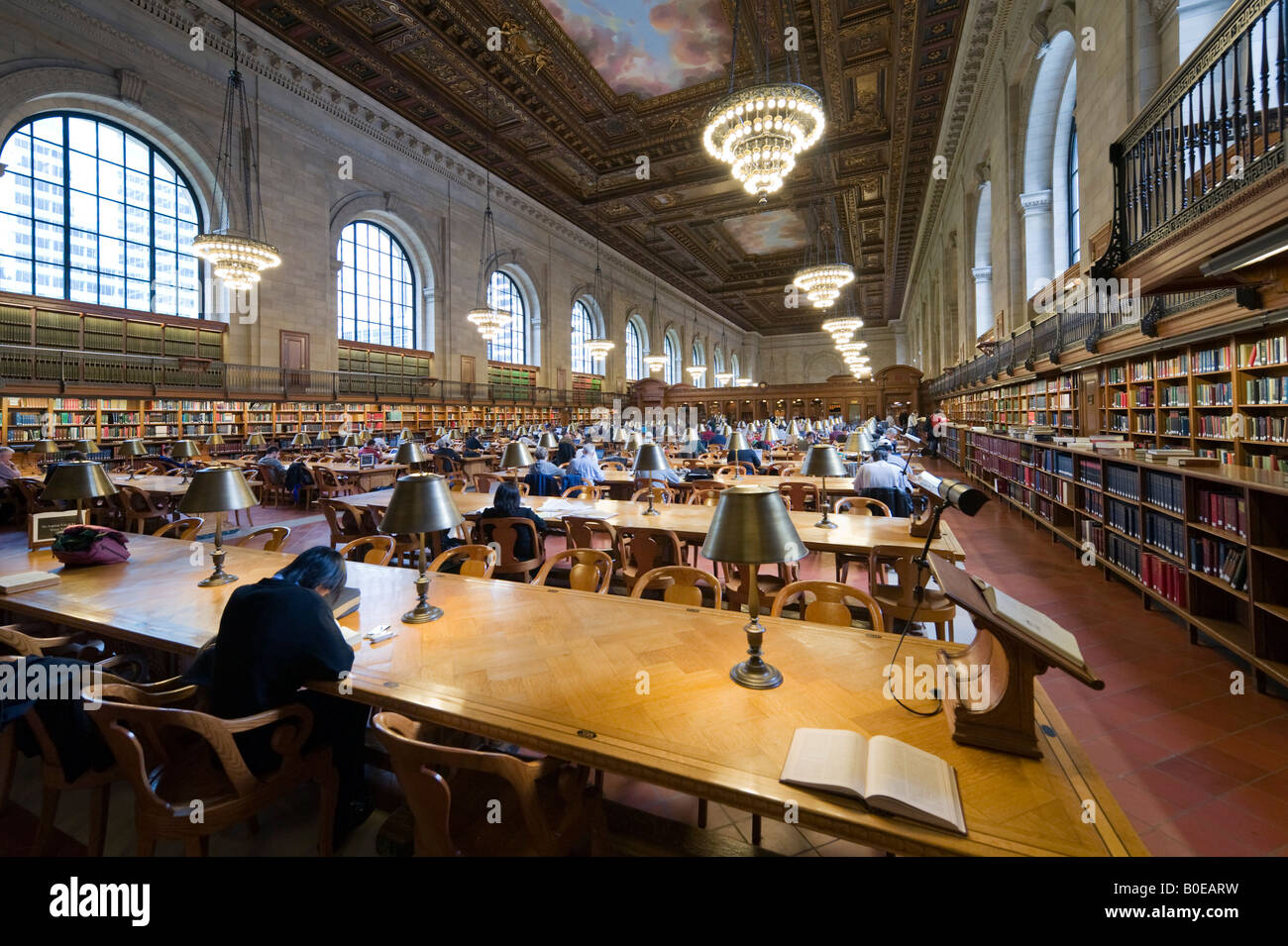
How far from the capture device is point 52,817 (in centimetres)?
183

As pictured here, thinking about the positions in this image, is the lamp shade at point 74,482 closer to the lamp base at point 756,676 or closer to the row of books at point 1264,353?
the lamp base at point 756,676

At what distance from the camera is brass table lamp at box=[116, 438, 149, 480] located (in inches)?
326

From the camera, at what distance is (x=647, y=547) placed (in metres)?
3.78

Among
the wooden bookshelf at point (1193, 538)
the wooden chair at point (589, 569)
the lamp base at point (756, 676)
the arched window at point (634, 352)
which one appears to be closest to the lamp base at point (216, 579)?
the wooden chair at point (589, 569)

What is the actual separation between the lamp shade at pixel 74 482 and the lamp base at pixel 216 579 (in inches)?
37.9

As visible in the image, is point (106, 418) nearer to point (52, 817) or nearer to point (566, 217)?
point (52, 817)

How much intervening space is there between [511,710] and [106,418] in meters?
12.0

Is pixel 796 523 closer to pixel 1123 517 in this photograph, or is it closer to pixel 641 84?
pixel 1123 517

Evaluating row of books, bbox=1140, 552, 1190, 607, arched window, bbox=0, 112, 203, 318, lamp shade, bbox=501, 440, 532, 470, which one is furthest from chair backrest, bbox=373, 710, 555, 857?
arched window, bbox=0, 112, 203, 318

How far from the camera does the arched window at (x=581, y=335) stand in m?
21.6

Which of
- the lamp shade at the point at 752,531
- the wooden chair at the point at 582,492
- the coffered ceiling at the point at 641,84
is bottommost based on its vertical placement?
the wooden chair at the point at 582,492

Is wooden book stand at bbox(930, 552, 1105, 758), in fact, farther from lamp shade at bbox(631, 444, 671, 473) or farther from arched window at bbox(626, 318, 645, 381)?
arched window at bbox(626, 318, 645, 381)

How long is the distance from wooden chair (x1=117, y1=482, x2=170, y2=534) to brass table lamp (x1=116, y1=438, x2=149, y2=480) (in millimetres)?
2244

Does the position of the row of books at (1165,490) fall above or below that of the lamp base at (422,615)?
above
